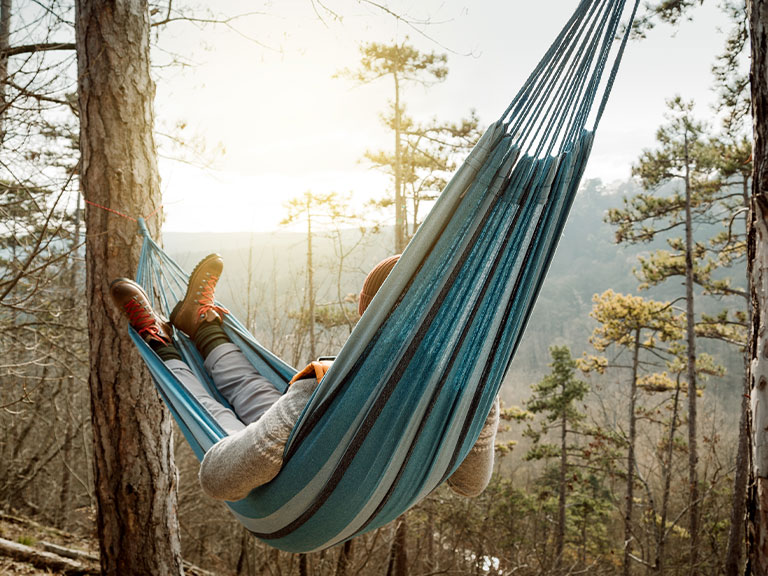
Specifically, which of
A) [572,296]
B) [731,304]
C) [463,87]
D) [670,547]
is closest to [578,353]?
[572,296]

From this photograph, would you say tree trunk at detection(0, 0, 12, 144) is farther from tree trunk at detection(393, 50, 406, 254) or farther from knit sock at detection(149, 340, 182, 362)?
tree trunk at detection(393, 50, 406, 254)

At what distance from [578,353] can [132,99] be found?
46.9 meters

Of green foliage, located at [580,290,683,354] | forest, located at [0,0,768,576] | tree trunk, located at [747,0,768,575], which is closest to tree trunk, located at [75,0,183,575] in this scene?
forest, located at [0,0,768,576]

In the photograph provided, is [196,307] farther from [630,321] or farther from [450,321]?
[630,321]

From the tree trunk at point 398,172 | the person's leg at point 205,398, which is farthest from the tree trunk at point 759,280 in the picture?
the tree trunk at point 398,172

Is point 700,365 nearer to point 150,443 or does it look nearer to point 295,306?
point 295,306

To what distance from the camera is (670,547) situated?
10.5m

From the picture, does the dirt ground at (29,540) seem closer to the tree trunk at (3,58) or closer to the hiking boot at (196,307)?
the hiking boot at (196,307)

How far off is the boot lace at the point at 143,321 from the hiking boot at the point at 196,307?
120 millimetres

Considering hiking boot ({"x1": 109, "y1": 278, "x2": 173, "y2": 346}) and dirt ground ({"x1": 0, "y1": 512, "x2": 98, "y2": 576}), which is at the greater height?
hiking boot ({"x1": 109, "y1": 278, "x2": 173, "y2": 346})

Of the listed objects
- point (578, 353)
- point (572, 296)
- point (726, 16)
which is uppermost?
point (726, 16)

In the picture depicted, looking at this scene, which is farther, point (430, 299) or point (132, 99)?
point (132, 99)

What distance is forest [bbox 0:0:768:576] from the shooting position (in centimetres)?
177

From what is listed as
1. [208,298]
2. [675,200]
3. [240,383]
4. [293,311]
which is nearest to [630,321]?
[675,200]
